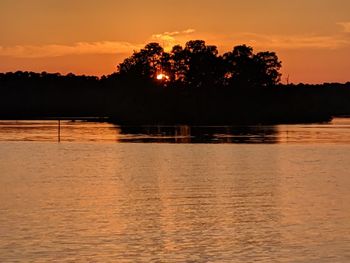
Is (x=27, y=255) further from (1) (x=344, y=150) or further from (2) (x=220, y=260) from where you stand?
(1) (x=344, y=150)

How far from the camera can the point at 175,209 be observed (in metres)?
39.0

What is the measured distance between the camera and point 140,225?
3369 cm

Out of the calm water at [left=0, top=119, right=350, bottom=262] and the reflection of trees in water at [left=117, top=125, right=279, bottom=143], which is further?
the reflection of trees in water at [left=117, top=125, right=279, bottom=143]

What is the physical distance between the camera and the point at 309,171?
64438 mm

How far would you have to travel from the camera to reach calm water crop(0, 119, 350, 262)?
90.7ft

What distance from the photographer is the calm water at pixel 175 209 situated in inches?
1088

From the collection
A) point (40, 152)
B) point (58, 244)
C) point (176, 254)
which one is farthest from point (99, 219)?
point (40, 152)

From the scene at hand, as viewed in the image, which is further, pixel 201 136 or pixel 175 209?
pixel 201 136

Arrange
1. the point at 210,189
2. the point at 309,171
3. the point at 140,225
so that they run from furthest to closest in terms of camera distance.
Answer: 1. the point at 309,171
2. the point at 210,189
3. the point at 140,225

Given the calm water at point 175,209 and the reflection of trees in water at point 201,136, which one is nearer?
the calm water at point 175,209

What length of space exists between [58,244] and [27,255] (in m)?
2.40

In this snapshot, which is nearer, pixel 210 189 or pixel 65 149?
pixel 210 189

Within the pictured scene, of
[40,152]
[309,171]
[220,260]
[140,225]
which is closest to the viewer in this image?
[220,260]

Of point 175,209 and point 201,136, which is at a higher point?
point 175,209
